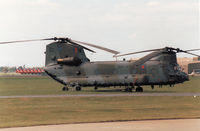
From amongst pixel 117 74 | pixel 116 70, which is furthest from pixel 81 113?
pixel 116 70

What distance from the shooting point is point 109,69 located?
151 feet

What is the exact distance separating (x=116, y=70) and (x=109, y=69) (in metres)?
0.90

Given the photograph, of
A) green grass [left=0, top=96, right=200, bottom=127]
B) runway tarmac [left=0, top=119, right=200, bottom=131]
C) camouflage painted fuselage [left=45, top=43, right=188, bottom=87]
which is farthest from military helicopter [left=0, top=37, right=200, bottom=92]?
runway tarmac [left=0, top=119, right=200, bottom=131]

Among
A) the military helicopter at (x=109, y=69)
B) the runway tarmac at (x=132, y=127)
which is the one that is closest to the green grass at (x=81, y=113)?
the runway tarmac at (x=132, y=127)

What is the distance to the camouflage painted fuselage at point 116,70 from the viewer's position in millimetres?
44031

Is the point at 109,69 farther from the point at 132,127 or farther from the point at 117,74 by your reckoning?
the point at 132,127

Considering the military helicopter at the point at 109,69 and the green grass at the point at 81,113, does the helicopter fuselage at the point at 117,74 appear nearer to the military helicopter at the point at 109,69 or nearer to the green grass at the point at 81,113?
the military helicopter at the point at 109,69

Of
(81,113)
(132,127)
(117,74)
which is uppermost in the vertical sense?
(117,74)

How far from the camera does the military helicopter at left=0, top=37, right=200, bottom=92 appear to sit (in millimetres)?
44062

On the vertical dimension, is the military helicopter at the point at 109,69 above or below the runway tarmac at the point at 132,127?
above

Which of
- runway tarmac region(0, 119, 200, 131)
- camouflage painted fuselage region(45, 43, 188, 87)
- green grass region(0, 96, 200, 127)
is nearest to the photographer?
runway tarmac region(0, 119, 200, 131)

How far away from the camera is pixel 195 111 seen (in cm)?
2517

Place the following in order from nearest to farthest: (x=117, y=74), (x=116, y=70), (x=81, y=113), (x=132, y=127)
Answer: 1. (x=132, y=127)
2. (x=81, y=113)
3. (x=117, y=74)
4. (x=116, y=70)

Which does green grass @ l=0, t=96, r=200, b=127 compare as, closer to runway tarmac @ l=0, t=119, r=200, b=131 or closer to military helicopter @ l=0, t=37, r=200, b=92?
runway tarmac @ l=0, t=119, r=200, b=131
